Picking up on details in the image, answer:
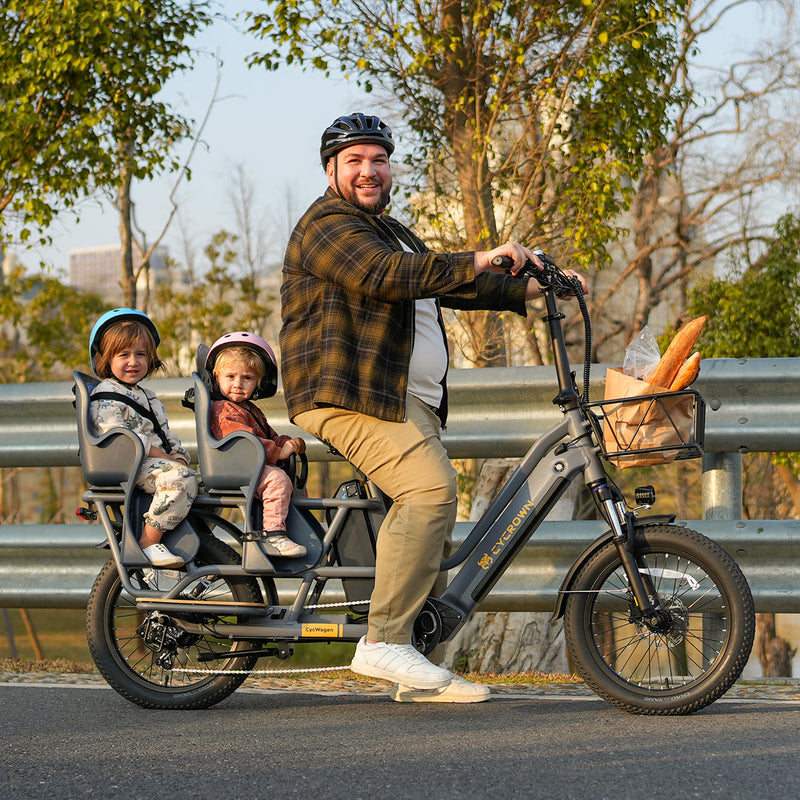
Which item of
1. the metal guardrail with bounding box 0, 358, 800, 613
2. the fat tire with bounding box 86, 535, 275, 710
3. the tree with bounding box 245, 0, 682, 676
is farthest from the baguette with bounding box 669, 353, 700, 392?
the tree with bounding box 245, 0, 682, 676

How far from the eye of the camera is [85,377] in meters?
3.84

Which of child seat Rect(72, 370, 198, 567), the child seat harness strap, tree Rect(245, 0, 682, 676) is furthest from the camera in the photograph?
tree Rect(245, 0, 682, 676)

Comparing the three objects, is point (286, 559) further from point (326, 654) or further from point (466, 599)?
point (326, 654)

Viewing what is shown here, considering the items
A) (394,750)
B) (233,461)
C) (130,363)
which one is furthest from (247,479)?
(394,750)

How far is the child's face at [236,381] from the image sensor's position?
3.88 metres

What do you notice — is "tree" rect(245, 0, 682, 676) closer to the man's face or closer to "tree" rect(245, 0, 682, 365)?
"tree" rect(245, 0, 682, 365)

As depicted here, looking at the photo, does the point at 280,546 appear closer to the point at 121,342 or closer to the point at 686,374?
the point at 121,342

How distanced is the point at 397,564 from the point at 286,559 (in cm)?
41

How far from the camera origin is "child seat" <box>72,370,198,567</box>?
3.76 meters

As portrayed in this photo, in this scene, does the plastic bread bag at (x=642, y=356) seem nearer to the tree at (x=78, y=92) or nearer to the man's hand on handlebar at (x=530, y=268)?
the man's hand on handlebar at (x=530, y=268)

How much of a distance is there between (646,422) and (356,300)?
97 centimetres

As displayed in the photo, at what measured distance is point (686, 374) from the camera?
10.9 feet

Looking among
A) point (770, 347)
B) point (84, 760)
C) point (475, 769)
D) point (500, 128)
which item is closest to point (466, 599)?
point (475, 769)

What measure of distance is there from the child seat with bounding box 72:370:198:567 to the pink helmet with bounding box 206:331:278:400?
0.39m
